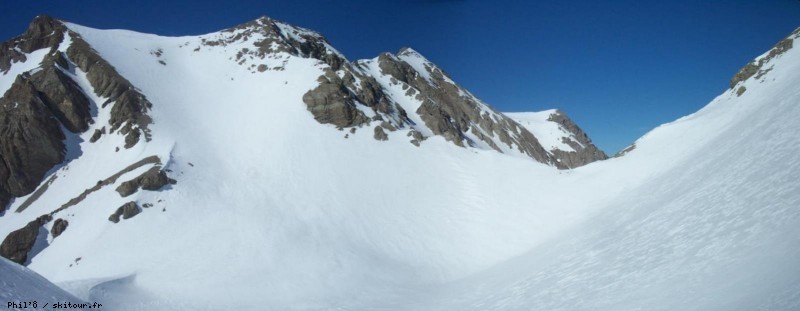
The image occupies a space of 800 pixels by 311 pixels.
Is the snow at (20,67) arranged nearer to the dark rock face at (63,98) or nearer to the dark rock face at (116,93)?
the dark rock face at (116,93)

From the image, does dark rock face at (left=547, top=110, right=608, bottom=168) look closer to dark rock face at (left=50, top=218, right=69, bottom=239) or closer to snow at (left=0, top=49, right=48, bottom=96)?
dark rock face at (left=50, top=218, right=69, bottom=239)

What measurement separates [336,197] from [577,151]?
8194 centimetres

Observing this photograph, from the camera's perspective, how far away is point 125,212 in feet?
87.9

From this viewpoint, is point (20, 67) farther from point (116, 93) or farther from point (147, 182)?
point (147, 182)

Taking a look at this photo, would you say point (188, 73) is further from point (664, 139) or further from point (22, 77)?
point (664, 139)

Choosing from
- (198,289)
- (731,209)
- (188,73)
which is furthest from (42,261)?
(731,209)

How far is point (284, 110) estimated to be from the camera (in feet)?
147

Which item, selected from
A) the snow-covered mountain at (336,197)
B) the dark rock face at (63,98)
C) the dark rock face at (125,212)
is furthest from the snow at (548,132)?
the dark rock face at (63,98)

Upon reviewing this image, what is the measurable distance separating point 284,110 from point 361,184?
1748cm

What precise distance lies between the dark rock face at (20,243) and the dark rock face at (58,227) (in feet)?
4.46

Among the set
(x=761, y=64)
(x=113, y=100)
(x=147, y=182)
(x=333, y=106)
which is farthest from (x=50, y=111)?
(x=761, y=64)

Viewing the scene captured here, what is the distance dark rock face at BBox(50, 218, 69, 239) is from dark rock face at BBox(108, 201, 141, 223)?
17.5 ft

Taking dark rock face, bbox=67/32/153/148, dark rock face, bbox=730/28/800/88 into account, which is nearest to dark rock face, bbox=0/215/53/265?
dark rock face, bbox=67/32/153/148

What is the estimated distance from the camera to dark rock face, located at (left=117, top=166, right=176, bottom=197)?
28.7 meters
